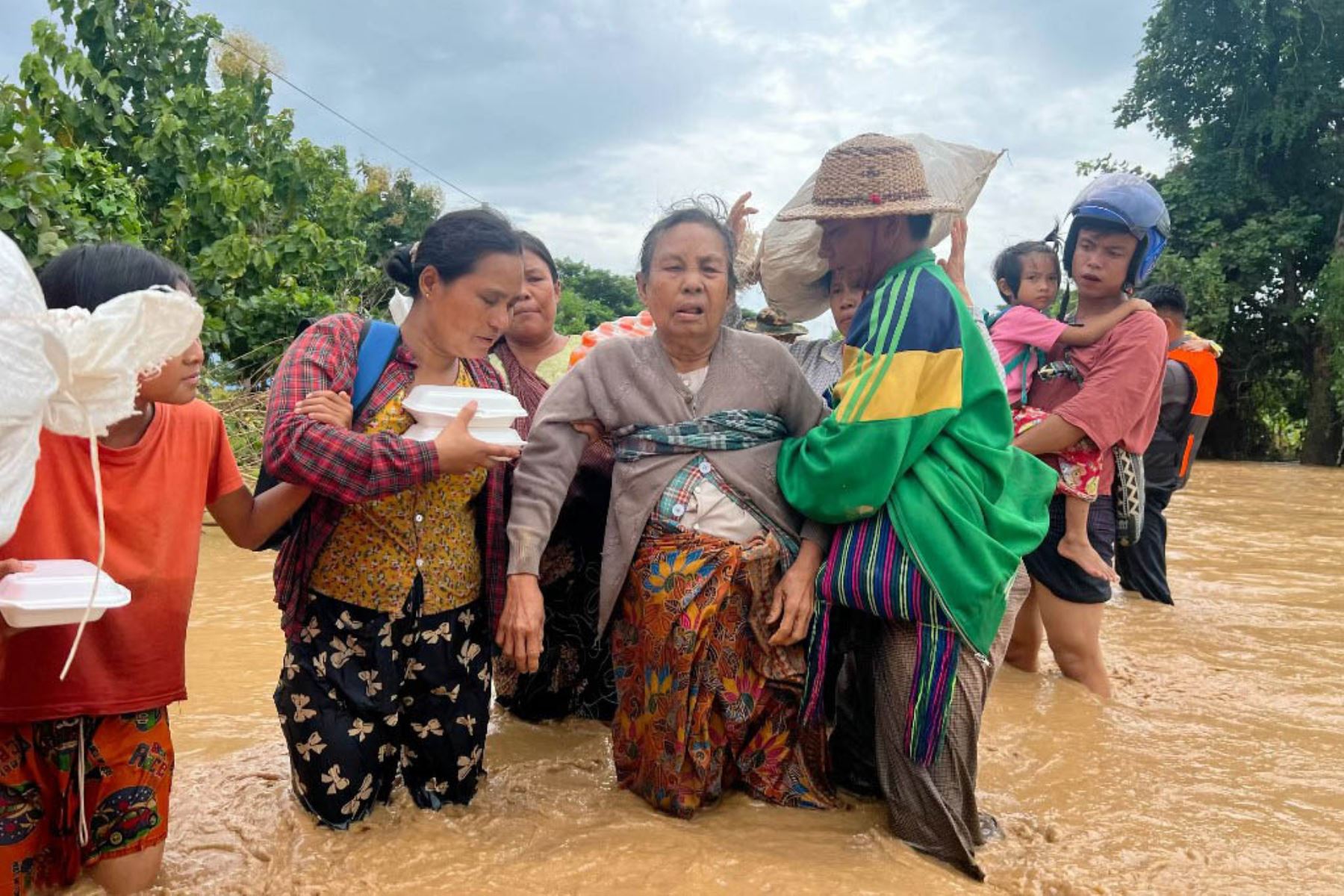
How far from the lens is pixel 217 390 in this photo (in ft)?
29.9

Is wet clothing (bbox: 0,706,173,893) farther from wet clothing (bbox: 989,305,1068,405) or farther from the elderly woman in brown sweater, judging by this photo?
wet clothing (bbox: 989,305,1068,405)

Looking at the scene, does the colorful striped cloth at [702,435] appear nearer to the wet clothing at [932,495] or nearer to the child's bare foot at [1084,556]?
the wet clothing at [932,495]

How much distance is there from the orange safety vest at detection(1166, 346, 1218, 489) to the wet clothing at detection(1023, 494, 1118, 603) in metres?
2.61

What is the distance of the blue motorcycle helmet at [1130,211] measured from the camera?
132 inches

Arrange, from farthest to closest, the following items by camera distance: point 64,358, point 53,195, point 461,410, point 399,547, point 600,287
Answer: point 600,287 < point 53,195 < point 399,547 < point 461,410 < point 64,358

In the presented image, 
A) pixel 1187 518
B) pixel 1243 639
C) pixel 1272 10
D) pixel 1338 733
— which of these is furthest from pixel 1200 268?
pixel 1338 733

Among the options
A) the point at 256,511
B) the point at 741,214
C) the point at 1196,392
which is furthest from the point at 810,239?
the point at 1196,392

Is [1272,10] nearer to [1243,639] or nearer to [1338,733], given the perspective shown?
[1243,639]

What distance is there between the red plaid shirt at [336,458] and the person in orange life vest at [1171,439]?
15.6 ft

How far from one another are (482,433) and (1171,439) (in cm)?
516

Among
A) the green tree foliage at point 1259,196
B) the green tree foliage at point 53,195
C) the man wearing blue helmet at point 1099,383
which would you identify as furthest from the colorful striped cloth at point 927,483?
the green tree foliage at point 1259,196

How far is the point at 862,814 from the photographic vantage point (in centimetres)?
266

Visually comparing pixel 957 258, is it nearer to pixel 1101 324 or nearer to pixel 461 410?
pixel 1101 324

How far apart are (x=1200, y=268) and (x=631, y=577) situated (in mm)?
19079
